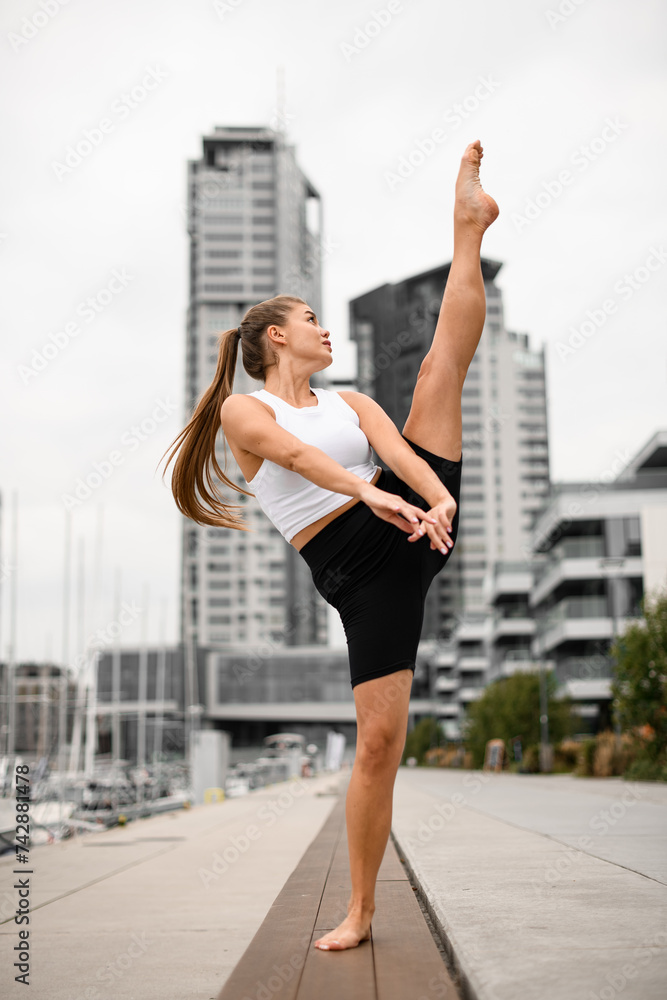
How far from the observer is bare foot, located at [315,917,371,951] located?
8.12 feet

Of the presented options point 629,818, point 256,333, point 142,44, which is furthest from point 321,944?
point 142,44

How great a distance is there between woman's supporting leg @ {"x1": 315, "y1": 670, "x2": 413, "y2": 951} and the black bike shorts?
58 mm

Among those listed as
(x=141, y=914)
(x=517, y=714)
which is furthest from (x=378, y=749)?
(x=517, y=714)

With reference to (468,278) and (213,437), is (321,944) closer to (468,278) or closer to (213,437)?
(213,437)

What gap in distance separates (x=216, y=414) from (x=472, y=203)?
1.05 m

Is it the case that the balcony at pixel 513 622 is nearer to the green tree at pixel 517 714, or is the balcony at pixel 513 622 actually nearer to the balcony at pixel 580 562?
the balcony at pixel 580 562

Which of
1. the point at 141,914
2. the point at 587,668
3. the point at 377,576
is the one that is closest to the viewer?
the point at 377,576

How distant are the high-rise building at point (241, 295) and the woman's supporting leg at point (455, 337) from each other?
4351 inches

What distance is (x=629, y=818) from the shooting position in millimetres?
7320

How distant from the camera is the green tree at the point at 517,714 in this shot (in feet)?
117

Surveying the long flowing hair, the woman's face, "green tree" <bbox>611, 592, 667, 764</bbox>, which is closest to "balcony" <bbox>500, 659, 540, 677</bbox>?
"green tree" <bbox>611, 592, 667, 764</bbox>

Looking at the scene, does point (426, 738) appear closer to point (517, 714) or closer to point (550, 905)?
point (517, 714)
